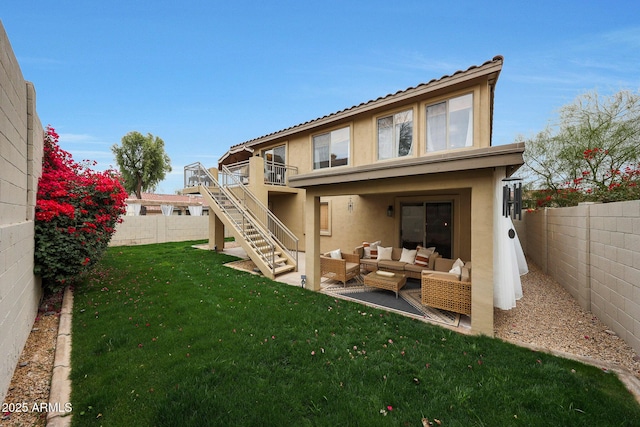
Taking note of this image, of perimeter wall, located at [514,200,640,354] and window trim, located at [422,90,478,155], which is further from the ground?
window trim, located at [422,90,478,155]

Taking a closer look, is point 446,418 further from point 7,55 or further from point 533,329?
point 7,55

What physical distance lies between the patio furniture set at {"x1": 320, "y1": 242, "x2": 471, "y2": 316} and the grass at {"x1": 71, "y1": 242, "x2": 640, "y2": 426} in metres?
0.85

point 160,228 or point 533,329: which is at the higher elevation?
point 160,228

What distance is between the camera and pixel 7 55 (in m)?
3.77

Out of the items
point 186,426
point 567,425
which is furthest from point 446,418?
point 186,426

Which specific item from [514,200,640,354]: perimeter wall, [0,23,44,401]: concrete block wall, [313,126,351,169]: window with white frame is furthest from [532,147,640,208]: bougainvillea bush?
→ [0,23,44,401]: concrete block wall

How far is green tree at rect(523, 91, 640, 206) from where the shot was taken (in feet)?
31.9

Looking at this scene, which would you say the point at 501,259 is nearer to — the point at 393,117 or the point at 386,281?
the point at 386,281

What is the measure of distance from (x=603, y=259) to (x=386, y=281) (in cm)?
424

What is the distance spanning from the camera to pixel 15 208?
395 centimetres

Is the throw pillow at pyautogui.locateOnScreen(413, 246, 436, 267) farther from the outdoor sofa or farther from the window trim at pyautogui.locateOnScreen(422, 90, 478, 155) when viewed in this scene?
the window trim at pyautogui.locateOnScreen(422, 90, 478, 155)

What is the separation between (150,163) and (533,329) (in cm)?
2905

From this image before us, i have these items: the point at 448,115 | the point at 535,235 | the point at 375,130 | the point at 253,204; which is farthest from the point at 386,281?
the point at 535,235

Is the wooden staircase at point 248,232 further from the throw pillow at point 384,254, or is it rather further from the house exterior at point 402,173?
the throw pillow at point 384,254
